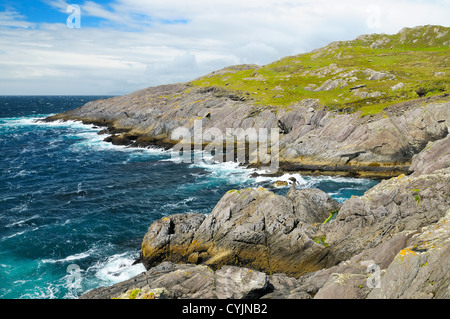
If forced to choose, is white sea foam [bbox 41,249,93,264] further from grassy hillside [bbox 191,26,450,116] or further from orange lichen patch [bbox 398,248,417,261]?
grassy hillside [bbox 191,26,450,116]

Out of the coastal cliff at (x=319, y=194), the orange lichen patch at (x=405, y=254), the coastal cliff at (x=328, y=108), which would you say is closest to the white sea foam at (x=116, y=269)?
the coastal cliff at (x=319, y=194)

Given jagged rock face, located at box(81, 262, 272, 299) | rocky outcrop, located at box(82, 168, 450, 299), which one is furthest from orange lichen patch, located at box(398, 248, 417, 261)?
jagged rock face, located at box(81, 262, 272, 299)

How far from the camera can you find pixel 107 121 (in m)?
144

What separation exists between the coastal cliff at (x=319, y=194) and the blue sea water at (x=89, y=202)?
22.9ft

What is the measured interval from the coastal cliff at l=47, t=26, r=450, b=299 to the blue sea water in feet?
22.9

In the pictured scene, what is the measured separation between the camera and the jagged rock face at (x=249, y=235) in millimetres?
31141

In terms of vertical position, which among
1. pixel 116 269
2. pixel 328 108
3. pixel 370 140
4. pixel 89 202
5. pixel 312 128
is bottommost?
pixel 116 269

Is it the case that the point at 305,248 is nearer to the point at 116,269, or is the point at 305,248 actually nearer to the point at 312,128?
the point at 116,269

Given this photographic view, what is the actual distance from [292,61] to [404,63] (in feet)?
185

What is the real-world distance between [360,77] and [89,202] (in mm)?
98999

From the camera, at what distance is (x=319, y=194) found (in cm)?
3897

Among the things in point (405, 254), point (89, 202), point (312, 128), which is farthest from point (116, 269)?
point (312, 128)

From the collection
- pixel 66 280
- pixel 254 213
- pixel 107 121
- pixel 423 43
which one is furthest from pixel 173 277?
pixel 423 43
